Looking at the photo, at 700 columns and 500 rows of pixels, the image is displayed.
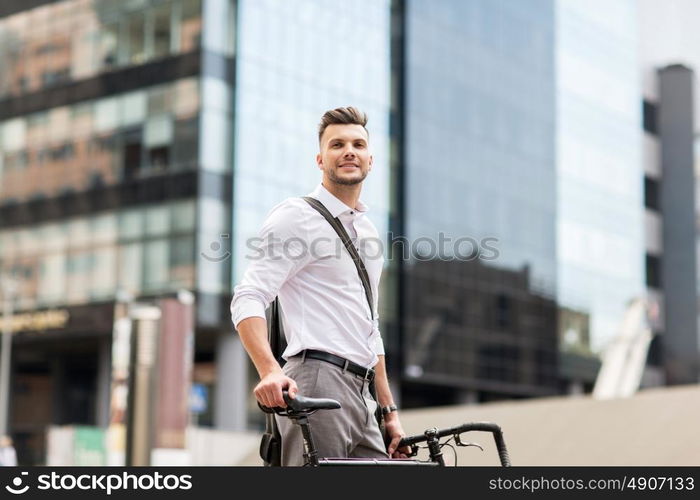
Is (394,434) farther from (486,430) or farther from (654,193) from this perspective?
(654,193)

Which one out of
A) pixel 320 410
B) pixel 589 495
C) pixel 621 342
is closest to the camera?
pixel 589 495

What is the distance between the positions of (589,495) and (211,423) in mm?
41822

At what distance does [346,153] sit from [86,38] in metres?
44.1

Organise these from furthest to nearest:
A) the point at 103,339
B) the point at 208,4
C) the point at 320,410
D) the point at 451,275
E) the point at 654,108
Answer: the point at 654,108 < the point at 451,275 < the point at 103,339 < the point at 208,4 < the point at 320,410

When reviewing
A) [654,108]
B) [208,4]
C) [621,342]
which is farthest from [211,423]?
[654,108]

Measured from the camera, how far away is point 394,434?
14.2 feet

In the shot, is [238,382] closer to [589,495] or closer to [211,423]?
[211,423]

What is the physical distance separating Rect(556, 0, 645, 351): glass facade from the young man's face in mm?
53835

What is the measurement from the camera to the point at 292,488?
280 centimetres

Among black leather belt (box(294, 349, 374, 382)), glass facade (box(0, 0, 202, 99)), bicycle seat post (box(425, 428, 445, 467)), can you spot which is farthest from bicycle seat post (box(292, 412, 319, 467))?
glass facade (box(0, 0, 202, 99))

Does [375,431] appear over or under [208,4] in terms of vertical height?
under

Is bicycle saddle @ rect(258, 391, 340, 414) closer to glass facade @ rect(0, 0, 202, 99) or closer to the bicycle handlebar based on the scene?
the bicycle handlebar

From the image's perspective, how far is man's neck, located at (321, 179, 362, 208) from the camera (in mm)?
4152

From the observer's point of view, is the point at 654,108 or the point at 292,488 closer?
the point at 292,488
